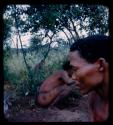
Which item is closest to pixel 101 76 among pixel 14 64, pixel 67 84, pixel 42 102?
pixel 67 84

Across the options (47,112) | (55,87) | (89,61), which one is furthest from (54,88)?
(89,61)

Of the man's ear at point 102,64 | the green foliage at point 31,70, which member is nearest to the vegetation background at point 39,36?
the green foliage at point 31,70

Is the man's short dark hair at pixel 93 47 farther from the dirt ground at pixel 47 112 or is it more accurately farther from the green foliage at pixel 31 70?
the dirt ground at pixel 47 112

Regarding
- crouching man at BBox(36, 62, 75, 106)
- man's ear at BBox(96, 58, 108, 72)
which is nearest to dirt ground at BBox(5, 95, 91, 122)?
crouching man at BBox(36, 62, 75, 106)

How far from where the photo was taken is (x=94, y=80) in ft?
Answer: 5.09

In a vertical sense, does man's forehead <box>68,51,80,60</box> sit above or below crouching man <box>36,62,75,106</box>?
above

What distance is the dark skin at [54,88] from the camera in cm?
152

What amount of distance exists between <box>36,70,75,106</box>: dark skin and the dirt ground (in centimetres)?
4

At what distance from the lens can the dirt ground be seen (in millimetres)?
1501

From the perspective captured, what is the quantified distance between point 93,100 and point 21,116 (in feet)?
1.39

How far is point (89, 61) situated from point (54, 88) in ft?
0.84

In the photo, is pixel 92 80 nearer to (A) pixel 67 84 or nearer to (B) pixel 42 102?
(A) pixel 67 84

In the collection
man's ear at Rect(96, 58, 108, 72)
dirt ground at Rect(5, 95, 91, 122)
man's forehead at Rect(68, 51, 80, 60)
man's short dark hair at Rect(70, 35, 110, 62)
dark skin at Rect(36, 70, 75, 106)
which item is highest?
man's short dark hair at Rect(70, 35, 110, 62)

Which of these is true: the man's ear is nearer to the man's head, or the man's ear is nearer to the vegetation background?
the man's head
